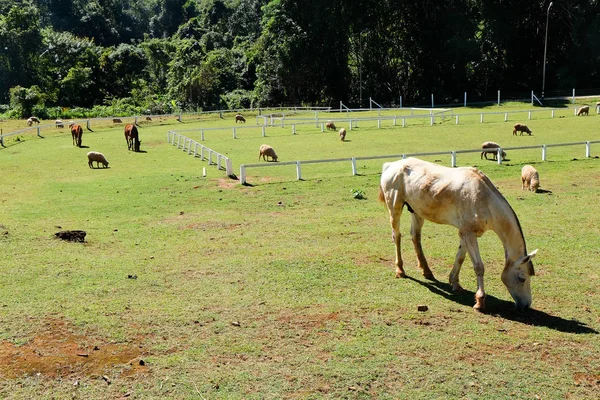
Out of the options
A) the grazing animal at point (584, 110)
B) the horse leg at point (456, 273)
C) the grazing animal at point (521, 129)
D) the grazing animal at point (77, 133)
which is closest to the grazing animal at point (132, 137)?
the grazing animal at point (77, 133)

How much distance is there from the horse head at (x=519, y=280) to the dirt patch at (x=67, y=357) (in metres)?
5.64

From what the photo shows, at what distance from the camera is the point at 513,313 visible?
9.88 m

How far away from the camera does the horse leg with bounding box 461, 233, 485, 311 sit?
999 cm

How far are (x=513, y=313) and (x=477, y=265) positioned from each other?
92cm

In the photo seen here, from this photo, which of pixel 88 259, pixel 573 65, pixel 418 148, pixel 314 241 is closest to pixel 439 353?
pixel 314 241

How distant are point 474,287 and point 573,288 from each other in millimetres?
1685

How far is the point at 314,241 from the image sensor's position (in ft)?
48.6

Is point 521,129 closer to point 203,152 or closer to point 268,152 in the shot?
point 268,152

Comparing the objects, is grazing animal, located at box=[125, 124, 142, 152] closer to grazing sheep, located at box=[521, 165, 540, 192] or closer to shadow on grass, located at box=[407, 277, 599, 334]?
grazing sheep, located at box=[521, 165, 540, 192]

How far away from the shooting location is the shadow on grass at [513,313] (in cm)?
930

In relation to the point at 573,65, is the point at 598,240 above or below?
below

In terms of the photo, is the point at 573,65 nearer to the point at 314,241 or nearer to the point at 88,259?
the point at 314,241

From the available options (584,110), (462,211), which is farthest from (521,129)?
(462,211)

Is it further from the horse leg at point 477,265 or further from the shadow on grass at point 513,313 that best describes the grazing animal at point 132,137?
the horse leg at point 477,265
